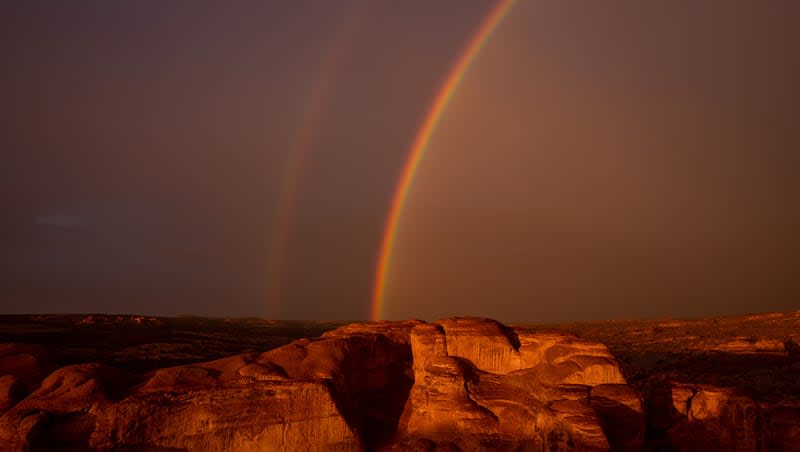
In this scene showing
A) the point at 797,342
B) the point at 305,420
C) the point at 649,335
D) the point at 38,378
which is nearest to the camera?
the point at 305,420

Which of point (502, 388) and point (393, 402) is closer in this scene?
point (502, 388)

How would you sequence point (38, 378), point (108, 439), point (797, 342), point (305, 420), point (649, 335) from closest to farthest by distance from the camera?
point (108, 439)
point (305, 420)
point (38, 378)
point (797, 342)
point (649, 335)

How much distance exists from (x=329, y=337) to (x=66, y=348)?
44361 mm

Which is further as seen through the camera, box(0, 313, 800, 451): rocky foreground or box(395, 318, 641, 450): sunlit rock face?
box(395, 318, 641, 450): sunlit rock face

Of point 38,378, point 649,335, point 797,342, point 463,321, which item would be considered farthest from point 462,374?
point 649,335

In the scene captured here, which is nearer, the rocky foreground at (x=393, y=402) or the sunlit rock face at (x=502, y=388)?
the rocky foreground at (x=393, y=402)

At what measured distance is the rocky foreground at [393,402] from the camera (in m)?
15.9

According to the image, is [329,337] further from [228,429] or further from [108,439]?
[108,439]

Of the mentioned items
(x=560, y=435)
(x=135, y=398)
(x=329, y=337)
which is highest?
(x=329, y=337)

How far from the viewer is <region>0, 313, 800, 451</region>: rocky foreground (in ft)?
52.2

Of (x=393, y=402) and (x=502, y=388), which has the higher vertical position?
(x=502, y=388)

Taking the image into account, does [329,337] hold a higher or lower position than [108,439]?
higher

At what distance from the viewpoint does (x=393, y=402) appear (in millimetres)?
22312

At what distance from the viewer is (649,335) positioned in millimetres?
68000
